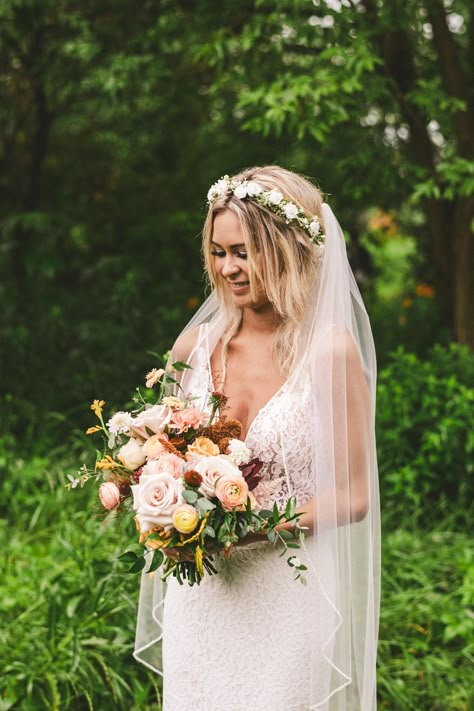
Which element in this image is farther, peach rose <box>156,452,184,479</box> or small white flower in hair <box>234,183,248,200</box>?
small white flower in hair <box>234,183,248,200</box>

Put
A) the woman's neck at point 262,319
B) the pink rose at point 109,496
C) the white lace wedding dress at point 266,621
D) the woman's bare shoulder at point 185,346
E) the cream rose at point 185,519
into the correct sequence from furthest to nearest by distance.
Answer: the woman's bare shoulder at point 185,346 < the woman's neck at point 262,319 < the white lace wedding dress at point 266,621 < the pink rose at point 109,496 < the cream rose at point 185,519

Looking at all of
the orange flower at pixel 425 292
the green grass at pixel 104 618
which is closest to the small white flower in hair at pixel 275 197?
the green grass at pixel 104 618

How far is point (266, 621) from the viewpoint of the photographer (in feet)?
8.49

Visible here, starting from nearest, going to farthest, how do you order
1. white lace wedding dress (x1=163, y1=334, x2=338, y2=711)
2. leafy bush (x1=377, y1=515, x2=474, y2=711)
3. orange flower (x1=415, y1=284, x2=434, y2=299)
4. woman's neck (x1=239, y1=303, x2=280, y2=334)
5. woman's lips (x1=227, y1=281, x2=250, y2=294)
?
white lace wedding dress (x1=163, y1=334, x2=338, y2=711), woman's lips (x1=227, y1=281, x2=250, y2=294), woman's neck (x1=239, y1=303, x2=280, y2=334), leafy bush (x1=377, y1=515, x2=474, y2=711), orange flower (x1=415, y1=284, x2=434, y2=299)

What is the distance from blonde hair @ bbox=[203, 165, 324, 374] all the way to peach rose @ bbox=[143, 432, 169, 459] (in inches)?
19.6

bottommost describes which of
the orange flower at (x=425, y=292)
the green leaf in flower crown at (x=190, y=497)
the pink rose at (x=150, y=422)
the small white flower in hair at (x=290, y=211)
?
the green leaf in flower crown at (x=190, y=497)

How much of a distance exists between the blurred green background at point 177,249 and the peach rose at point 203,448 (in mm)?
1059

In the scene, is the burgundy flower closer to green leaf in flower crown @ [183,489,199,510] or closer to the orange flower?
green leaf in flower crown @ [183,489,199,510]

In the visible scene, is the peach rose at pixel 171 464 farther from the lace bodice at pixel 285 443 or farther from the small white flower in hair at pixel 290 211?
the small white flower in hair at pixel 290 211

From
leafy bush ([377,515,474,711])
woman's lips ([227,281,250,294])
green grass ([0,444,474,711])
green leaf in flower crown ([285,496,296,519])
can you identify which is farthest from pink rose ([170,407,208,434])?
leafy bush ([377,515,474,711])

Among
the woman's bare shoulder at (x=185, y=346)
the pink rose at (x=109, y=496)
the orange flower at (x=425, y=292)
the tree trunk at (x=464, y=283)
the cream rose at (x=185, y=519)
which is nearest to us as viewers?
the cream rose at (x=185, y=519)

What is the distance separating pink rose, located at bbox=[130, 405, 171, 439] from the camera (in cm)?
244

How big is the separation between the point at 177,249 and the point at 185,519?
232 inches

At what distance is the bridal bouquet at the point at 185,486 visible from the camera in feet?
7.35
